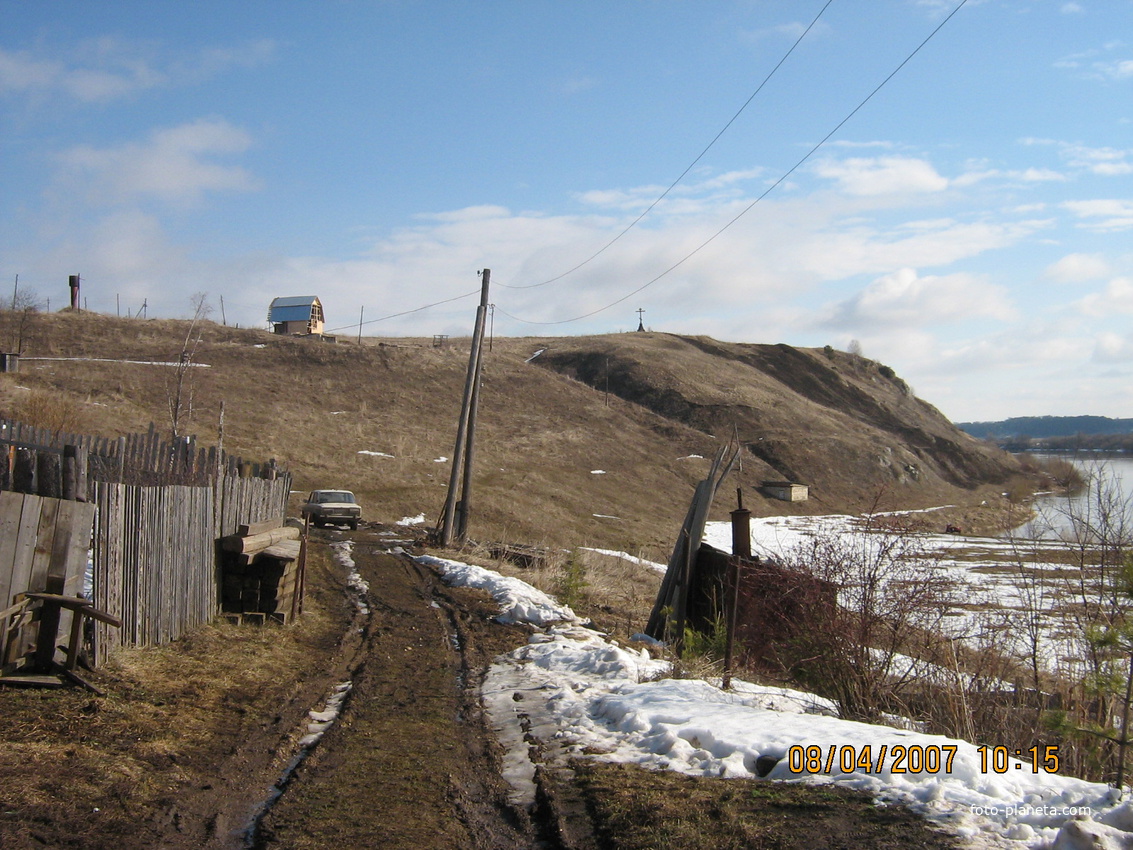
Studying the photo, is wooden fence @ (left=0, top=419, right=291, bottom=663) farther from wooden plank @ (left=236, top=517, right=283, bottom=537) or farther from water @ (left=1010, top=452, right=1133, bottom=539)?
water @ (left=1010, top=452, right=1133, bottom=539)

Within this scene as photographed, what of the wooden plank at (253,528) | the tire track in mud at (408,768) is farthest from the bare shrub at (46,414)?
the tire track in mud at (408,768)

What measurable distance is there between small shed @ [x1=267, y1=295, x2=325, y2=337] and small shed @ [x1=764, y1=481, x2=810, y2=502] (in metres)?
40.9

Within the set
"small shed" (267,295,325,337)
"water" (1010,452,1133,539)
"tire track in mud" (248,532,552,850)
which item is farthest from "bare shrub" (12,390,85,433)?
"small shed" (267,295,325,337)

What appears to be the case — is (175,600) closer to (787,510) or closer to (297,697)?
(297,697)

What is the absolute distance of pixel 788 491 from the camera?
2234 inches

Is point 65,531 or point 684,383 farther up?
point 684,383

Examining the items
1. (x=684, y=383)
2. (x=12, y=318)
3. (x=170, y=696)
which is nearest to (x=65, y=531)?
(x=170, y=696)

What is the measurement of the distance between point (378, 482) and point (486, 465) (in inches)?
343

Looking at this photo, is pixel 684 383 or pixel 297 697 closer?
pixel 297 697

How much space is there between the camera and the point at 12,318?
56.4m

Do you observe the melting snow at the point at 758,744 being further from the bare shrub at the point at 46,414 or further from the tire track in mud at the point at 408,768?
the bare shrub at the point at 46,414

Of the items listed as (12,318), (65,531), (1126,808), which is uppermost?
(12,318)

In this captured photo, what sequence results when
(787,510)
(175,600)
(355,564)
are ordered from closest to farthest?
(175,600)
(355,564)
(787,510)

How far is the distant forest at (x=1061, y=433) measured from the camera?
892 cm
